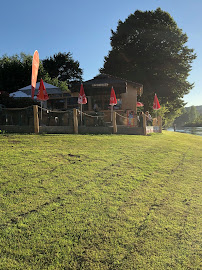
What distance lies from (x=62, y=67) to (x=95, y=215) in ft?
163

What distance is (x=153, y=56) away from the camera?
3088cm

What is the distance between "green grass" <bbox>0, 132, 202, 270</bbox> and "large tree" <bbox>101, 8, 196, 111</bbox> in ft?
89.4

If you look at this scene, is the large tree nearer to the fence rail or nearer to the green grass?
the fence rail

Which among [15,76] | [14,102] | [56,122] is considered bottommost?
[56,122]

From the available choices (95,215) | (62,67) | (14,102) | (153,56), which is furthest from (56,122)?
(62,67)

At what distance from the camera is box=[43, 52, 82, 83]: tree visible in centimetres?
4875

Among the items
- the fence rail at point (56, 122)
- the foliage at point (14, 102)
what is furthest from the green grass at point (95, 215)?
the foliage at point (14, 102)

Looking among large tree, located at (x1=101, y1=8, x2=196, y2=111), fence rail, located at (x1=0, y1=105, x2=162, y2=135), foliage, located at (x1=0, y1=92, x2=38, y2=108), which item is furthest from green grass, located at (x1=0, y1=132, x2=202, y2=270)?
large tree, located at (x1=101, y1=8, x2=196, y2=111)

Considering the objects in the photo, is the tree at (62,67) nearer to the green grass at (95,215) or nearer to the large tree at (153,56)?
the large tree at (153,56)

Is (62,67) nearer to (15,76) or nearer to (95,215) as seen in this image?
(15,76)

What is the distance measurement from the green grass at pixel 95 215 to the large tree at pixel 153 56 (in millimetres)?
27255

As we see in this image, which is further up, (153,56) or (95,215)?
(153,56)

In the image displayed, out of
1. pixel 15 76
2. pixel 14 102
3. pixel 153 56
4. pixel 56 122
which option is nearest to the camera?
pixel 56 122

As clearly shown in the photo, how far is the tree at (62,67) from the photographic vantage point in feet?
160
